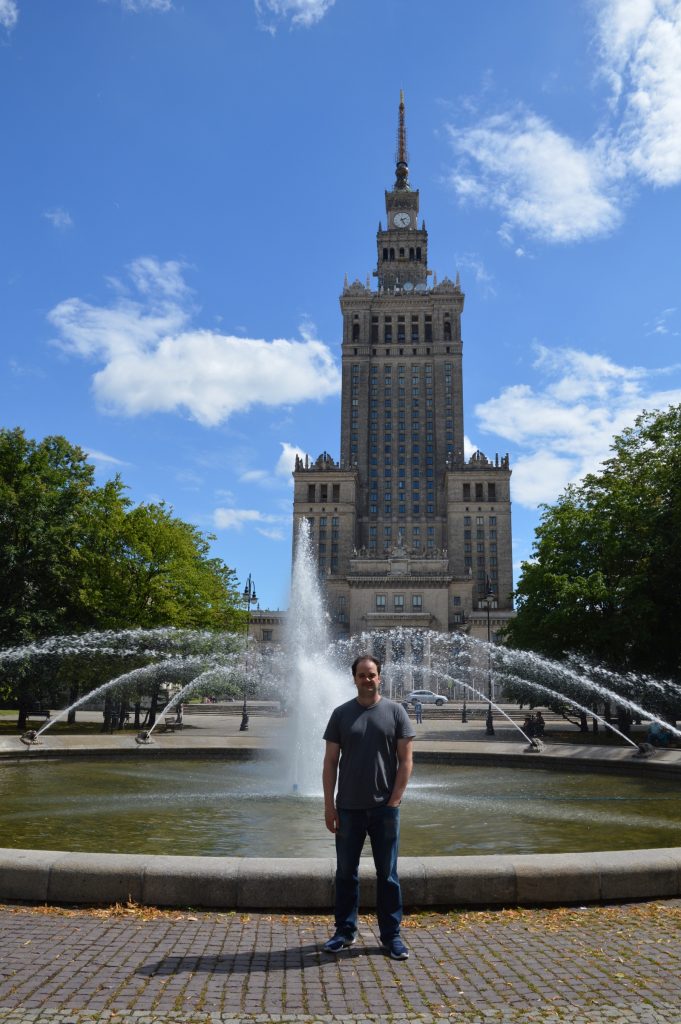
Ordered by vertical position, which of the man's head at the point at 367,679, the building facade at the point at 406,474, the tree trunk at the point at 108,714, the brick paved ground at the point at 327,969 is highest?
the building facade at the point at 406,474

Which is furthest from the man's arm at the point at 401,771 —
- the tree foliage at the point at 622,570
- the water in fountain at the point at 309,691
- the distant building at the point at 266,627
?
the distant building at the point at 266,627

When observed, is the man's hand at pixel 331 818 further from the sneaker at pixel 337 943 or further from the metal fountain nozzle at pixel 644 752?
the metal fountain nozzle at pixel 644 752

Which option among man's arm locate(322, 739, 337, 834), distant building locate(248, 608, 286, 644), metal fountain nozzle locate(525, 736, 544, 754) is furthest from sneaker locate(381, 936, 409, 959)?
distant building locate(248, 608, 286, 644)

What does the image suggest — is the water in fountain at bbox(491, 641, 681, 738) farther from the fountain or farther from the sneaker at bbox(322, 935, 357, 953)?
the sneaker at bbox(322, 935, 357, 953)

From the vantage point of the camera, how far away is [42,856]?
7.48 meters

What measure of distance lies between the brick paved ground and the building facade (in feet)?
374

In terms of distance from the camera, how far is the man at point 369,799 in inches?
241

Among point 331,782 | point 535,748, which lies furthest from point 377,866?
point 535,748

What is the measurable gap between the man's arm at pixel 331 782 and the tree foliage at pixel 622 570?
2828 centimetres

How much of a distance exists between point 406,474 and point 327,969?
13679 cm

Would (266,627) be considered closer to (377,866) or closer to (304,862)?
(304,862)

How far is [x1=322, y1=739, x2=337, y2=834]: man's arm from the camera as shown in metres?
6.12

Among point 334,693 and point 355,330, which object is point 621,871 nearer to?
point 334,693

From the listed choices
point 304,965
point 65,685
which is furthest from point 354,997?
point 65,685
